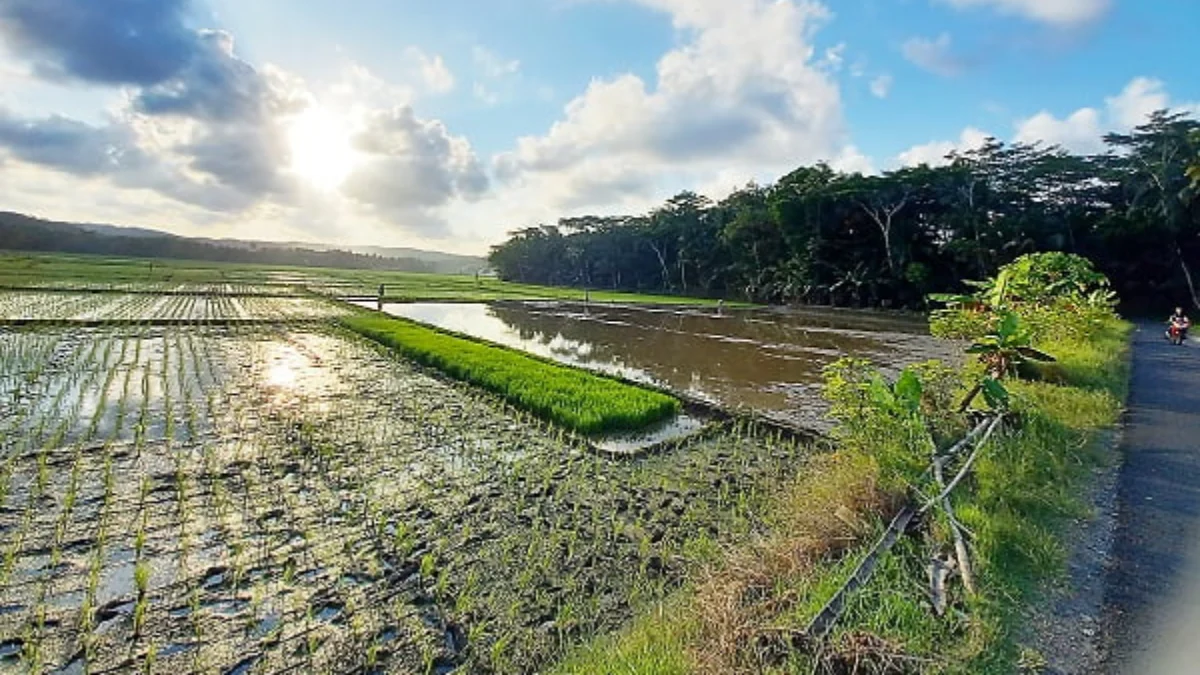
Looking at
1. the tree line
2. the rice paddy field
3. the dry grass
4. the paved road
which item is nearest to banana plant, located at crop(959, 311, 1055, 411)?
the paved road

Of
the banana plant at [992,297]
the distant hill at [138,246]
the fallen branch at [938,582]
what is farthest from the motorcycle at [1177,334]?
the distant hill at [138,246]

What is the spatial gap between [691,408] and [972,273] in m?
28.6

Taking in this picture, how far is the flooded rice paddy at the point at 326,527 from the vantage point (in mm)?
3623

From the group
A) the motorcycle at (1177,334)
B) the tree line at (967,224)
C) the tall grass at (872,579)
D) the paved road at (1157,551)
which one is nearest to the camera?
the tall grass at (872,579)

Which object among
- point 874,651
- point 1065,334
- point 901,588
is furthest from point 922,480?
point 1065,334

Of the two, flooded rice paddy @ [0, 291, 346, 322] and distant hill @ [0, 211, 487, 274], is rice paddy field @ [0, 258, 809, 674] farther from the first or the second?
distant hill @ [0, 211, 487, 274]

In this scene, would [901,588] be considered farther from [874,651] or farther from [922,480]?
[922,480]

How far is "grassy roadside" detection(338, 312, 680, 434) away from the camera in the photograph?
8891mm

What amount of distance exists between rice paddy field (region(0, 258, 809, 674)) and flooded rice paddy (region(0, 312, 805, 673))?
20 mm

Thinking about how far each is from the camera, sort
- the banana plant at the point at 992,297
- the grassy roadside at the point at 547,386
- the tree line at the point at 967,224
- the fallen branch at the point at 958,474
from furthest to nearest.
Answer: the tree line at the point at 967,224
the banana plant at the point at 992,297
the grassy roadside at the point at 547,386
the fallen branch at the point at 958,474

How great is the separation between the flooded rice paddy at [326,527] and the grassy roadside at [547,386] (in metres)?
0.46

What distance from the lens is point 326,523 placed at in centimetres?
518

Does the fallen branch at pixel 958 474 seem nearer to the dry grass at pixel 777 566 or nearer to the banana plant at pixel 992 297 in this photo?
the dry grass at pixel 777 566

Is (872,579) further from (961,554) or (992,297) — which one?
(992,297)
